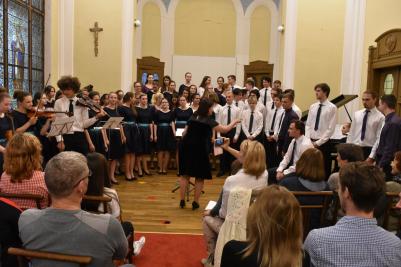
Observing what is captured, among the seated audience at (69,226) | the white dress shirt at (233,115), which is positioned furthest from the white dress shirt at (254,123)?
the seated audience at (69,226)

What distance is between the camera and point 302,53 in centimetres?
997

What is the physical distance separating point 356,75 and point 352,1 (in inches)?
67.0

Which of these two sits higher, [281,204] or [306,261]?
[281,204]

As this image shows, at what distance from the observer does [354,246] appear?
179 cm

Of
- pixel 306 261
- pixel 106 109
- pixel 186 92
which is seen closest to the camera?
pixel 306 261

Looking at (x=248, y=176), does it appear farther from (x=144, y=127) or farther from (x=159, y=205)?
(x=144, y=127)

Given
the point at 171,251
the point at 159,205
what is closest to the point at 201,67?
the point at 159,205

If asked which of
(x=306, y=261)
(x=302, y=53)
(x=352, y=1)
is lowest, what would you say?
(x=306, y=261)

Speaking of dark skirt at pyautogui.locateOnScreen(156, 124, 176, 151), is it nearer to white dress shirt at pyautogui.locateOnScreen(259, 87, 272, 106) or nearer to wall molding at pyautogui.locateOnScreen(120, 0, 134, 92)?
white dress shirt at pyautogui.locateOnScreen(259, 87, 272, 106)

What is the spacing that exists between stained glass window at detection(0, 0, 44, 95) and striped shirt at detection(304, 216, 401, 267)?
649 cm

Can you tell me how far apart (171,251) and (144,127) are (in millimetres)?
3806

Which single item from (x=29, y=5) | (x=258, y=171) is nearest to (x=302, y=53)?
(x=29, y=5)

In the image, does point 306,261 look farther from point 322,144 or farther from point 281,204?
point 322,144

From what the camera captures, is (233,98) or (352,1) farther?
(352,1)
